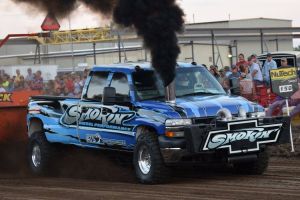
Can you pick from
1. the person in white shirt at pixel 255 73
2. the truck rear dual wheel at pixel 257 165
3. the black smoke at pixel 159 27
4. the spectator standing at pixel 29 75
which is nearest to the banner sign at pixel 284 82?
the truck rear dual wheel at pixel 257 165

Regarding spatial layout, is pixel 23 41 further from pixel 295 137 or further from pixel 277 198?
pixel 277 198

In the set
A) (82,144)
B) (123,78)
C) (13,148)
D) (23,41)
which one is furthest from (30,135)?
(23,41)

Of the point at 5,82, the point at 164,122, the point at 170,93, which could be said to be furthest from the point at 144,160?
the point at 5,82

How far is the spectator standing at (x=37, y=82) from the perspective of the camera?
17641 millimetres

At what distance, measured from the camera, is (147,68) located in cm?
1096

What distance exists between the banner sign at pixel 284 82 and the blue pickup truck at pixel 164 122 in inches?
97.7

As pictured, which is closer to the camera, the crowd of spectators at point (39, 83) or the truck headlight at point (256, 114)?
the truck headlight at point (256, 114)

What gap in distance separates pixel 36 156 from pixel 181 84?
11.8ft

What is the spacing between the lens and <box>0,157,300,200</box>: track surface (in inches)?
344

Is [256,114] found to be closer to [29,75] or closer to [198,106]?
[198,106]

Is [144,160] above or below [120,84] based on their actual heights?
below

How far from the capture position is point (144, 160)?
10125 mm

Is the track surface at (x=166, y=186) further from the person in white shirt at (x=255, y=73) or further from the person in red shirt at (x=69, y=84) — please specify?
the person in white shirt at (x=255, y=73)

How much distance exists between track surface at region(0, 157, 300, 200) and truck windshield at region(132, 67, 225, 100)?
4.39ft
